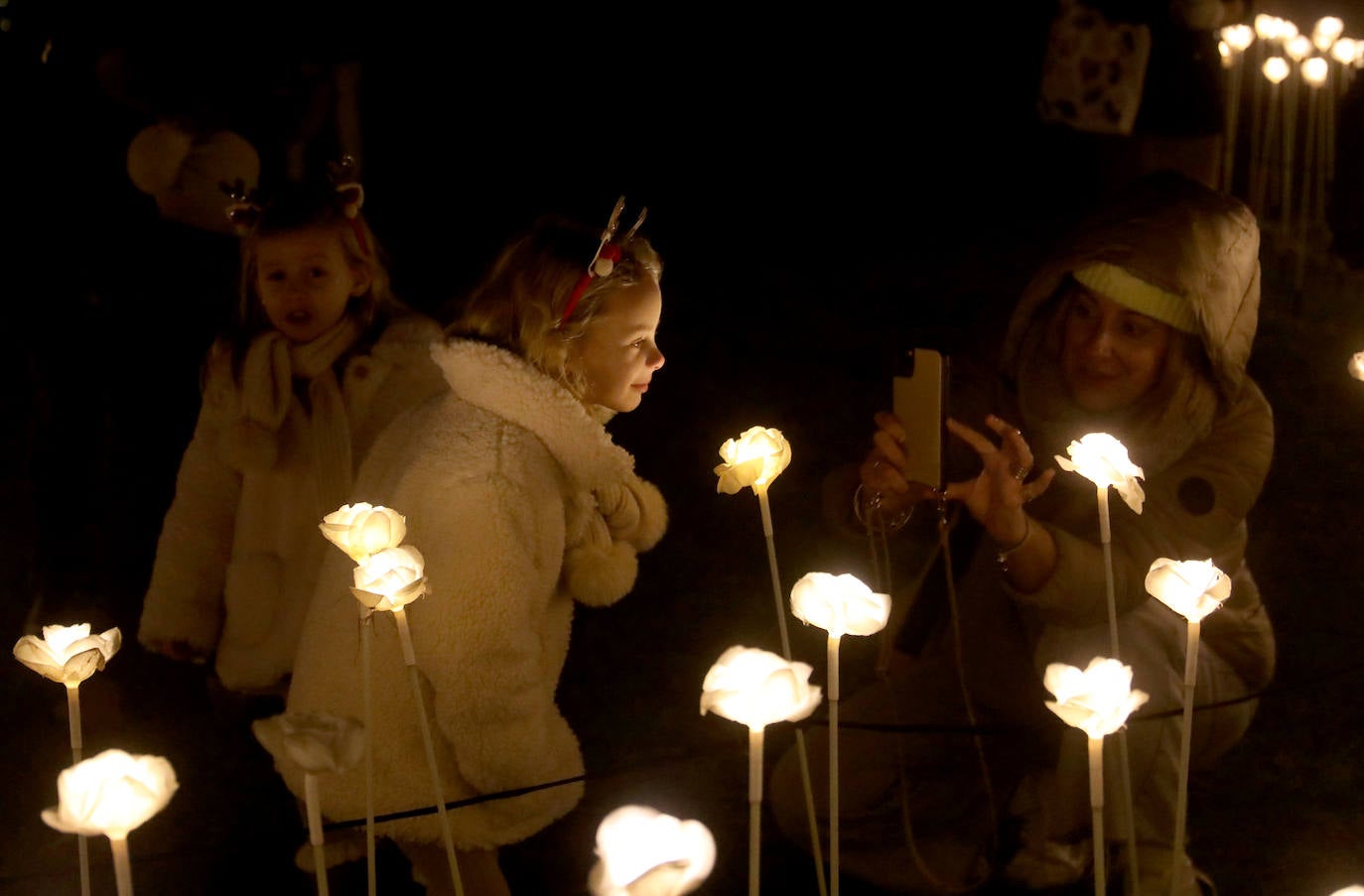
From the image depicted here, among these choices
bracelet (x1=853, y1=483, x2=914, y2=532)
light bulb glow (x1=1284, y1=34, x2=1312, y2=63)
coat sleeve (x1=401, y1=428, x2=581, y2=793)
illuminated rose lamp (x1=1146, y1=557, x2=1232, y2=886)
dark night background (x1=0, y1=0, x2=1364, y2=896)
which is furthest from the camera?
light bulb glow (x1=1284, y1=34, x2=1312, y2=63)

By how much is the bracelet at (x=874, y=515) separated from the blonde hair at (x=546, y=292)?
18.3 inches

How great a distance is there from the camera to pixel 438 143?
11.4 ft

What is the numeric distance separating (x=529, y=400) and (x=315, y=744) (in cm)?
65

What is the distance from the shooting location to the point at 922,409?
1463 mm

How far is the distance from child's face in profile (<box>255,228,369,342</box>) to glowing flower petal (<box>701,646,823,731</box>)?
1054mm

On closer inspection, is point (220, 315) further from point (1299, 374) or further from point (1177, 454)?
point (1299, 374)

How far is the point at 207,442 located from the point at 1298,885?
5.35 ft

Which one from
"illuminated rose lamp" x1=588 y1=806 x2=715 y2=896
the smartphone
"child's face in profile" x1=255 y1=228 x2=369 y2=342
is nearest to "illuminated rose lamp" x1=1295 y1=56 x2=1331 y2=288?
the smartphone

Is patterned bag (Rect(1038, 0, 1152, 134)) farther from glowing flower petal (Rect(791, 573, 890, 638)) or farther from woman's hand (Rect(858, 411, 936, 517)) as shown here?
glowing flower petal (Rect(791, 573, 890, 638))

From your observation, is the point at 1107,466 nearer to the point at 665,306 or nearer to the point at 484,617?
the point at 484,617

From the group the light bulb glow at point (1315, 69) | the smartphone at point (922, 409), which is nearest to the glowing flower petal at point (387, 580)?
the smartphone at point (922, 409)

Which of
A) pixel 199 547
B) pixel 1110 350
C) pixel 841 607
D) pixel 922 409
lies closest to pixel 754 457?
pixel 841 607

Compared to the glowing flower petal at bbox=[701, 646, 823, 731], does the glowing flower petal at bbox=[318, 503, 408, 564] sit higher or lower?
higher

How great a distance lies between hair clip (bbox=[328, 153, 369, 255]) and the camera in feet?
5.37
